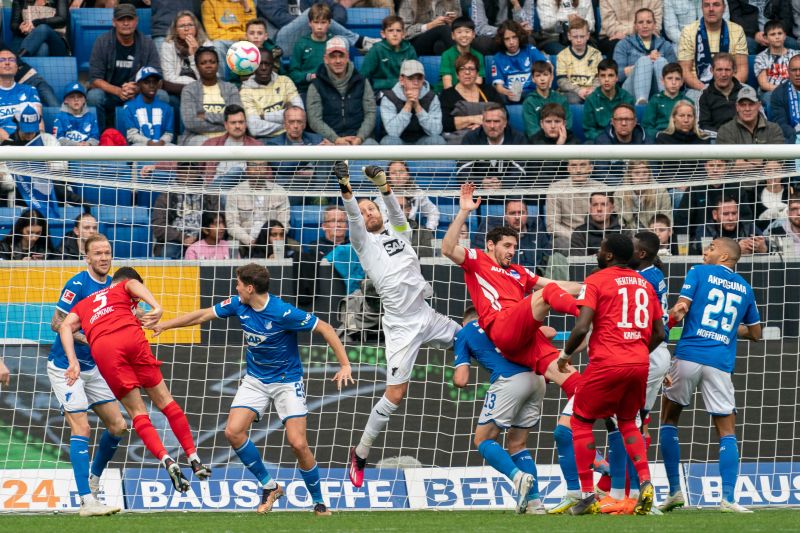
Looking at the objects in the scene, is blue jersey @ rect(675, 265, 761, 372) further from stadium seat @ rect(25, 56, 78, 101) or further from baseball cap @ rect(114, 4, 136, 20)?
stadium seat @ rect(25, 56, 78, 101)

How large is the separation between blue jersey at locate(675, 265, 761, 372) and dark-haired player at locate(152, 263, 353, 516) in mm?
2790

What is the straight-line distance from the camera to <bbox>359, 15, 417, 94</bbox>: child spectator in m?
15.0

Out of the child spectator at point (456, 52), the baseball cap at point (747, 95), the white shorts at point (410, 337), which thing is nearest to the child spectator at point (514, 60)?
the child spectator at point (456, 52)

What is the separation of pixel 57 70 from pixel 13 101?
4.32 feet

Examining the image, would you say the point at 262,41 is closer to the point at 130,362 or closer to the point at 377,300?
the point at 377,300

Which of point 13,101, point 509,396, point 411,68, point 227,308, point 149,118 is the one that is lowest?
point 509,396

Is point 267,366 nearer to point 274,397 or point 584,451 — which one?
point 274,397

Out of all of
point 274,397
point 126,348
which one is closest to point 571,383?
point 274,397

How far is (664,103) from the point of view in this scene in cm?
1476

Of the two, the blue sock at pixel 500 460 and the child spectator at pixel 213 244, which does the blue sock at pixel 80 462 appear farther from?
the blue sock at pixel 500 460

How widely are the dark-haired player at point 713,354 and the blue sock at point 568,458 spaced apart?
35.7 inches

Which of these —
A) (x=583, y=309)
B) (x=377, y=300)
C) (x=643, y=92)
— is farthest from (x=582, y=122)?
(x=583, y=309)

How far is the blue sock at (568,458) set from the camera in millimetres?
9219

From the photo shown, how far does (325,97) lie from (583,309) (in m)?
6.66
